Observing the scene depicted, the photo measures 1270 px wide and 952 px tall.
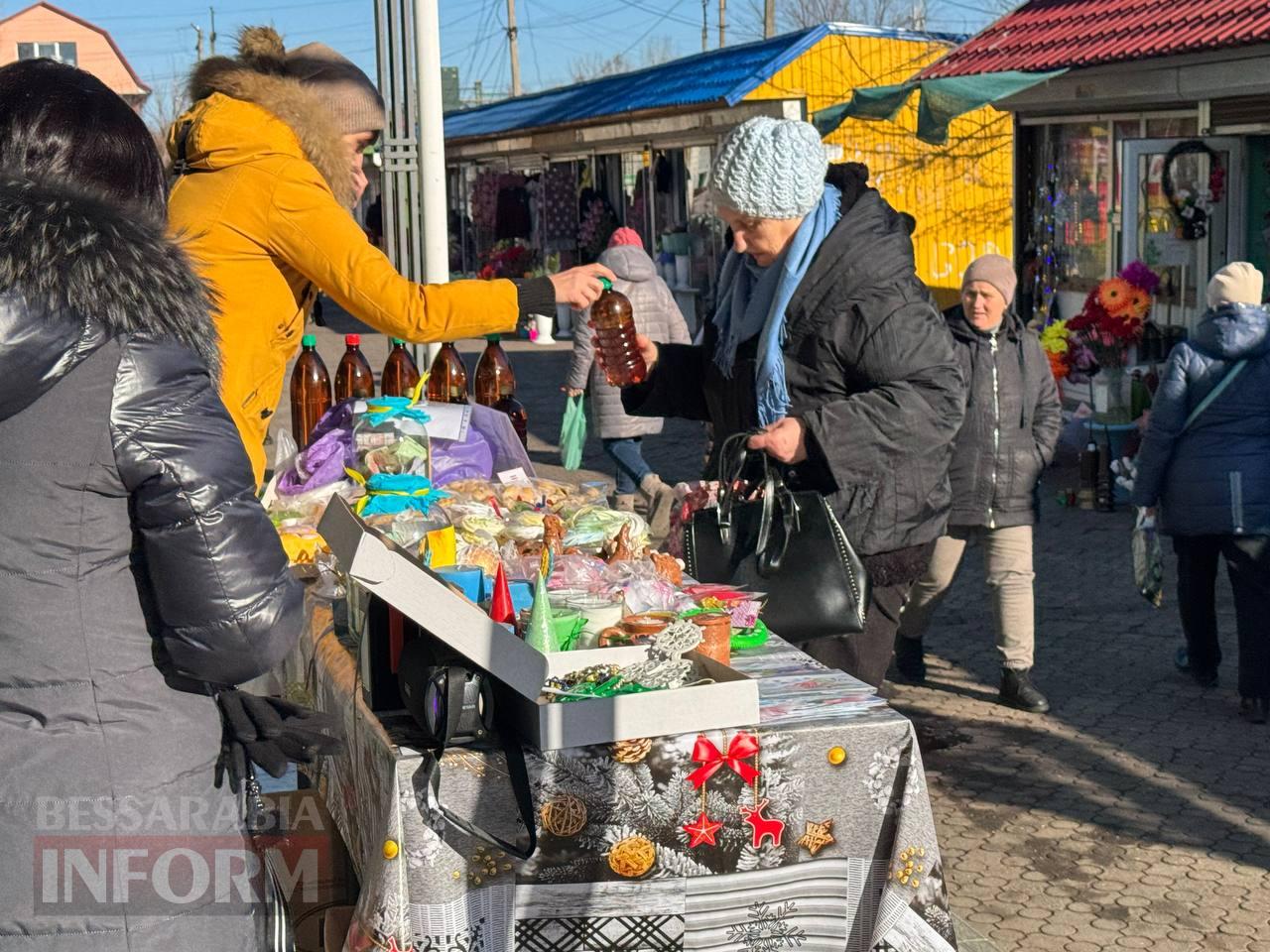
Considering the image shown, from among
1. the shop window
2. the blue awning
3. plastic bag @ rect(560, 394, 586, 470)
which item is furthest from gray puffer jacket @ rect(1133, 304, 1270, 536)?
the blue awning

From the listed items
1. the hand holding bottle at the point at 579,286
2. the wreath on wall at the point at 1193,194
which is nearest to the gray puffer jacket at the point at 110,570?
the hand holding bottle at the point at 579,286

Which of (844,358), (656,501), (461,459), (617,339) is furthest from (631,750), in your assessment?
(656,501)

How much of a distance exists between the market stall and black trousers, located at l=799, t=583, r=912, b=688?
0.72 meters

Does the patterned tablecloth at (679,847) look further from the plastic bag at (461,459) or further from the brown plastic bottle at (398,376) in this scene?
the brown plastic bottle at (398,376)

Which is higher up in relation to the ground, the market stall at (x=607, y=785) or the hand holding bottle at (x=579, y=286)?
the hand holding bottle at (x=579, y=286)

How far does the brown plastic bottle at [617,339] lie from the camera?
4.21 m

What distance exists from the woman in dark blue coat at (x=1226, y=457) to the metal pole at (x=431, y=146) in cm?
314

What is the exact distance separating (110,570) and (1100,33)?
11611 millimetres

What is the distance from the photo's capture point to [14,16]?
68188 mm

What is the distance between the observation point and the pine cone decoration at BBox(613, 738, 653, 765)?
8.80 feet

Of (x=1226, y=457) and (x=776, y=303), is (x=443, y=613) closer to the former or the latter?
(x=776, y=303)

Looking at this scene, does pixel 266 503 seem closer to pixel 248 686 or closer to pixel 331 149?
pixel 248 686

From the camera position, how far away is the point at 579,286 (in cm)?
417

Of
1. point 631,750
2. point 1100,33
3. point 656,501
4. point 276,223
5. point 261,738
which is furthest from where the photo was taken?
point 1100,33
